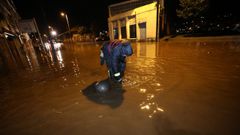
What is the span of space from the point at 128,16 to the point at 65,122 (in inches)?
870

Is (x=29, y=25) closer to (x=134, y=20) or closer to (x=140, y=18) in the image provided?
(x=134, y=20)

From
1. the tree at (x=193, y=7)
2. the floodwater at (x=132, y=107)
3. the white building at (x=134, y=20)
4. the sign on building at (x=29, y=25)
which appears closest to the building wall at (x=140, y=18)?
the white building at (x=134, y=20)

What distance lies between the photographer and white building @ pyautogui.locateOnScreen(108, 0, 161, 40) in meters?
18.8

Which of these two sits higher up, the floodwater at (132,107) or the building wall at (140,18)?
the building wall at (140,18)

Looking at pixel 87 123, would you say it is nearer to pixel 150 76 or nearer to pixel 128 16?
pixel 150 76

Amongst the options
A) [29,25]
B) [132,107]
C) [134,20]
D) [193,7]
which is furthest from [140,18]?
[132,107]

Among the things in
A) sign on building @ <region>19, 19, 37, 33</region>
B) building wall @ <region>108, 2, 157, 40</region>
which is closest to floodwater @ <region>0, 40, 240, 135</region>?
building wall @ <region>108, 2, 157, 40</region>

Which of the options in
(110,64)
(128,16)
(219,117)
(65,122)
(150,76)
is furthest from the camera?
(128,16)

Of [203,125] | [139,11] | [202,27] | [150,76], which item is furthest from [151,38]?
[203,125]

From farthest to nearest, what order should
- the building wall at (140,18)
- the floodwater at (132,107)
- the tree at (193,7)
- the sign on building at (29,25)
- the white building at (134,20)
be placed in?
the white building at (134,20), the building wall at (140,18), the sign on building at (29,25), the tree at (193,7), the floodwater at (132,107)

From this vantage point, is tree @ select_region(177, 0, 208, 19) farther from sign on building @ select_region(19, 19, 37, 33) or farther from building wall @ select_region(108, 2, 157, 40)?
sign on building @ select_region(19, 19, 37, 33)

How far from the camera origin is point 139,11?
65.8 ft

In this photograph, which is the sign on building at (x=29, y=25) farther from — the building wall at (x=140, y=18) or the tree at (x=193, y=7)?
the tree at (x=193, y=7)

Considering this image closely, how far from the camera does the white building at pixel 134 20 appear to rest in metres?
18.8
